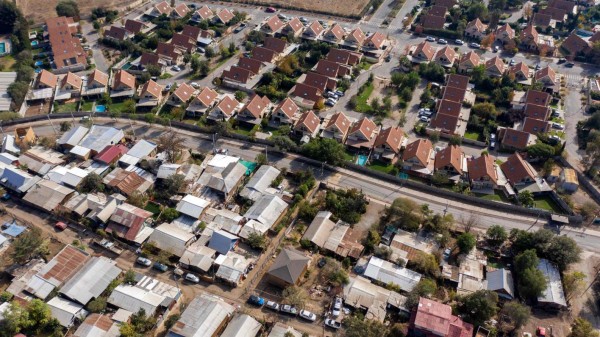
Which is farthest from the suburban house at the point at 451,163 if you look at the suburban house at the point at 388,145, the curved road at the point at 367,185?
the suburban house at the point at 388,145

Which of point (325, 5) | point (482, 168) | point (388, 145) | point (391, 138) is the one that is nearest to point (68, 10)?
point (325, 5)

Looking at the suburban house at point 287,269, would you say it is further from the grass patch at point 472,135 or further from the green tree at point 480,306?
the grass patch at point 472,135

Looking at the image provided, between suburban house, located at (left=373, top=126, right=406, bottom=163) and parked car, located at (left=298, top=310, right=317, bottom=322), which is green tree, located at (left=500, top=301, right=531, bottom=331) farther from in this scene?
suburban house, located at (left=373, top=126, right=406, bottom=163)

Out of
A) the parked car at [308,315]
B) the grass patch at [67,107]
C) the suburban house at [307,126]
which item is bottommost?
the parked car at [308,315]

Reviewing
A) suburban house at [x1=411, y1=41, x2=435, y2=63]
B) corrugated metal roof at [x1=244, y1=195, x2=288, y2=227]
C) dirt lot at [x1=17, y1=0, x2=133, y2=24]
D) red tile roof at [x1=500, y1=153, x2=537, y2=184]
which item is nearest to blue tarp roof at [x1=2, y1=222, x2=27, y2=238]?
corrugated metal roof at [x1=244, y1=195, x2=288, y2=227]

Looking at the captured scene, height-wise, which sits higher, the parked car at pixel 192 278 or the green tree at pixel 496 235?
the parked car at pixel 192 278

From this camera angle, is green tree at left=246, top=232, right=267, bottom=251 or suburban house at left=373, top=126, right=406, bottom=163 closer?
green tree at left=246, top=232, right=267, bottom=251

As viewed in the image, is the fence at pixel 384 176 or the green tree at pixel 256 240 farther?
the fence at pixel 384 176
